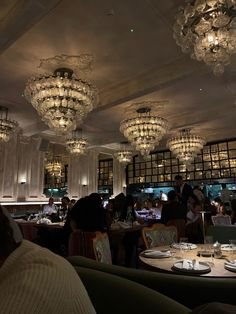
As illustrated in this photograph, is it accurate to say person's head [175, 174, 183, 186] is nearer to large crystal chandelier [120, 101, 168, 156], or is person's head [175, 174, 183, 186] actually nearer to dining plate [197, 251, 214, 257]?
large crystal chandelier [120, 101, 168, 156]

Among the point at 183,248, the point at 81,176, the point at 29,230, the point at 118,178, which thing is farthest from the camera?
the point at 118,178

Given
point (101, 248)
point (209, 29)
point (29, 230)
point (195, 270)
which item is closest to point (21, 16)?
point (209, 29)

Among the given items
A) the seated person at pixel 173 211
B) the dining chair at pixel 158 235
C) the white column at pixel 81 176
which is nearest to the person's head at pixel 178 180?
the seated person at pixel 173 211

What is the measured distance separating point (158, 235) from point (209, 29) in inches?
111

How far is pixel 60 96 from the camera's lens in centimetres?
494

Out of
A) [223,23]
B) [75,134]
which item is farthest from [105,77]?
[75,134]

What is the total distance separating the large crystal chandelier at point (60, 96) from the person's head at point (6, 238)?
164 inches

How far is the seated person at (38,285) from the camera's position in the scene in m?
0.72

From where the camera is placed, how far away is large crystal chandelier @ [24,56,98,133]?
4.90 m

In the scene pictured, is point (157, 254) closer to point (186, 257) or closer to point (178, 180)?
point (186, 257)

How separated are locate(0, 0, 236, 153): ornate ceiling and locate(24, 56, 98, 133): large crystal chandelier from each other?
64 centimetres

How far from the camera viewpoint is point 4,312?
2.31 ft

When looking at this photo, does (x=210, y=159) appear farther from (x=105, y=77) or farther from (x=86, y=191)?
(x=105, y=77)

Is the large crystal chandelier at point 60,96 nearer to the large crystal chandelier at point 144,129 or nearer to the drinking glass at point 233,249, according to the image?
the large crystal chandelier at point 144,129
